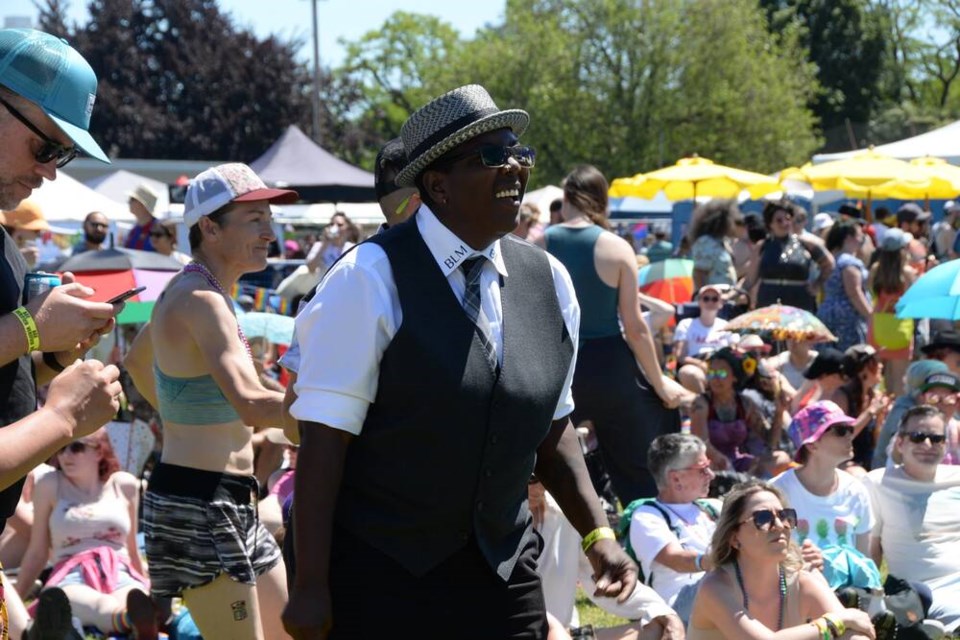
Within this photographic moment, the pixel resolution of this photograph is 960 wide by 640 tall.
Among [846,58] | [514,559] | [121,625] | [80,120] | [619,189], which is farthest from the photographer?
[846,58]

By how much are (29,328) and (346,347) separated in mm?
613

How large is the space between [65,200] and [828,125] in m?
46.6

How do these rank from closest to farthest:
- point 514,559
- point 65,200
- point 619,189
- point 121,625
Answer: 1. point 514,559
2. point 121,625
3. point 65,200
4. point 619,189

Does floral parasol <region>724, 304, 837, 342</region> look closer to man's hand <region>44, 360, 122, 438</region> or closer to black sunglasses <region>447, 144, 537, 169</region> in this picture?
black sunglasses <region>447, 144, 537, 169</region>

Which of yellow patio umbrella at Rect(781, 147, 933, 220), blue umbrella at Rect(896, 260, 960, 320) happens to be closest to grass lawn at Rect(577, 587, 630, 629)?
blue umbrella at Rect(896, 260, 960, 320)

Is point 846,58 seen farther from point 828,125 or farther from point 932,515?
point 932,515

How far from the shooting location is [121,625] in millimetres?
6391

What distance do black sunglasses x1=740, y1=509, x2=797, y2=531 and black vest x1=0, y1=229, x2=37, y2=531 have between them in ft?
9.55

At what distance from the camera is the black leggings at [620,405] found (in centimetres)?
669

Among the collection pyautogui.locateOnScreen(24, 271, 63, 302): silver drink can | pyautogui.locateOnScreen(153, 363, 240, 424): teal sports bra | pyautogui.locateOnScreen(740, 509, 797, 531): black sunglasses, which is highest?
pyautogui.locateOnScreen(24, 271, 63, 302): silver drink can

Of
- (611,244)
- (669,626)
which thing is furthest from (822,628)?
(611,244)

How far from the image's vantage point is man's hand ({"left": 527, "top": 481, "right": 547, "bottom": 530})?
5.73m

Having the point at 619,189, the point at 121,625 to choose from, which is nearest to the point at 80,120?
the point at 121,625

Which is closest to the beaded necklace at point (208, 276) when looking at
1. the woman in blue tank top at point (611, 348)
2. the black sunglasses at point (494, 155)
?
the black sunglasses at point (494, 155)
